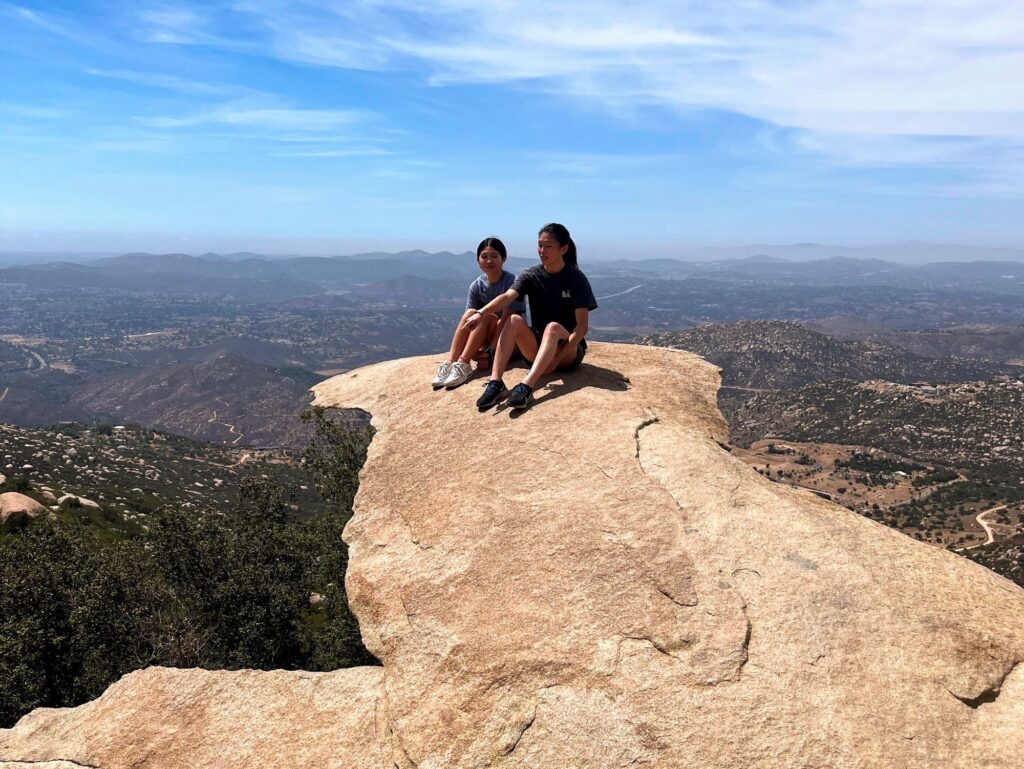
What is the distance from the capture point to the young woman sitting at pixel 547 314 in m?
11.7

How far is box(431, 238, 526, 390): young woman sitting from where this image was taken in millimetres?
13227

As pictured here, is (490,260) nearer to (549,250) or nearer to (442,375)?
(549,250)

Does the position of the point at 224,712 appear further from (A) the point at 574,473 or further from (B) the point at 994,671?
(B) the point at 994,671

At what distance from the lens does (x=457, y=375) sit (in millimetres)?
13523

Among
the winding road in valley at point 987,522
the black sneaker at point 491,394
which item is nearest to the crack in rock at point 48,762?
the black sneaker at point 491,394

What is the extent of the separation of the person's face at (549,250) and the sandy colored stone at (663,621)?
3524 mm

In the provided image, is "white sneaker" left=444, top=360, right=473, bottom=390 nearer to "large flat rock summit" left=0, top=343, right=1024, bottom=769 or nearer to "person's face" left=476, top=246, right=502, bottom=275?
"person's face" left=476, top=246, right=502, bottom=275

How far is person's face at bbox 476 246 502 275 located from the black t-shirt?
5.58 feet

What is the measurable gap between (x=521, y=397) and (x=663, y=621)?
524cm

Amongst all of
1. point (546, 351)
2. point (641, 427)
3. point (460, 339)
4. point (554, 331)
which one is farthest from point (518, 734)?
point (460, 339)

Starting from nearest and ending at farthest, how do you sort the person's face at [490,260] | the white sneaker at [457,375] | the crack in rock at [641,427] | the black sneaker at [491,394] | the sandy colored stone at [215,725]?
the sandy colored stone at [215,725]
the crack in rock at [641,427]
the black sneaker at [491,394]
the white sneaker at [457,375]
the person's face at [490,260]

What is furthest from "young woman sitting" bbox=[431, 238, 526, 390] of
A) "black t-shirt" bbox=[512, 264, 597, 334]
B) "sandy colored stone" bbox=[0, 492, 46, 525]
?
"sandy colored stone" bbox=[0, 492, 46, 525]

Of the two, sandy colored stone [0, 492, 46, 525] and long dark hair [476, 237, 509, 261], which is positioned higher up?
long dark hair [476, 237, 509, 261]

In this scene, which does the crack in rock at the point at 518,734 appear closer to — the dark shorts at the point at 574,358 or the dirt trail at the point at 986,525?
the dark shorts at the point at 574,358
